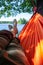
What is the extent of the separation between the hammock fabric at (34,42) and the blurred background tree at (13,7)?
5.27ft

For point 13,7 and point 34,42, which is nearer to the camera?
point 34,42

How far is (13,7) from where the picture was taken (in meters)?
2.94

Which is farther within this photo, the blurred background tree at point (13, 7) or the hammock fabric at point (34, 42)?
the blurred background tree at point (13, 7)

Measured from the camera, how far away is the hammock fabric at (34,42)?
0.86 meters

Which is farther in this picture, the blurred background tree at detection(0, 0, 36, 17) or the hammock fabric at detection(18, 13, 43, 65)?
the blurred background tree at detection(0, 0, 36, 17)

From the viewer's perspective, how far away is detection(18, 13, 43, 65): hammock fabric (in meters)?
0.86

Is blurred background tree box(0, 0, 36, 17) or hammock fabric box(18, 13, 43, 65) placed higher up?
blurred background tree box(0, 0, 36, 17)

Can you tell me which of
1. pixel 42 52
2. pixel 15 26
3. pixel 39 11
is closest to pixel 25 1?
pixel 15 26

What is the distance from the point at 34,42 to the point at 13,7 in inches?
79.3

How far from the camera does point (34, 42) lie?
990mm

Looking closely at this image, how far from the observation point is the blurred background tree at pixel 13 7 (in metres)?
2.91

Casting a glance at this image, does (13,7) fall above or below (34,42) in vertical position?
above

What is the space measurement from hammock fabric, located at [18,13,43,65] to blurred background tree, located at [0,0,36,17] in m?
1.61

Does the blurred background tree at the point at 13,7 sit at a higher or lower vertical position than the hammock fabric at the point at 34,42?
higher
